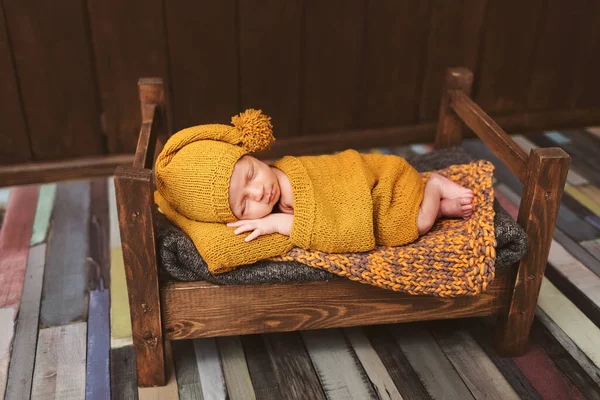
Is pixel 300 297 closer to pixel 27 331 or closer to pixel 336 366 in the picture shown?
pixel 336 366

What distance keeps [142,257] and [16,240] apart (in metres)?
0.83

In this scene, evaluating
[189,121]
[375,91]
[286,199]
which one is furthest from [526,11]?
[286,199]

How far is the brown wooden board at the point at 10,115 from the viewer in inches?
78.3

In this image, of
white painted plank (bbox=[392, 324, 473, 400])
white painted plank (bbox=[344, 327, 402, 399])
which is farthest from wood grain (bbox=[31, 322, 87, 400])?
white painted plank (bbox=[392, 324, 473, 400])

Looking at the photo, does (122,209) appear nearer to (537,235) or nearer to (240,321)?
(240,321)

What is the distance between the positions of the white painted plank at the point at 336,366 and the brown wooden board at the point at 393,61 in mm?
1069

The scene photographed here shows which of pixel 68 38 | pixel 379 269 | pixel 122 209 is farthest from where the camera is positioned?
pixel 68 38

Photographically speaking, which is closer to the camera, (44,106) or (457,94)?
(457,94)

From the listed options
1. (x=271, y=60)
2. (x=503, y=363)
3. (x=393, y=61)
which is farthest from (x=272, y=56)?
(x=503, y=363)

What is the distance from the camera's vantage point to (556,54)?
2.50m

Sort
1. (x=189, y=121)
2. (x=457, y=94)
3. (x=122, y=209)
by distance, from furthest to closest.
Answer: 1. (x=189, y=121)
2. (x=457, y=94)
3. (x=122, y=209)

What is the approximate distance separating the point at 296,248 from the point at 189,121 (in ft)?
3.44

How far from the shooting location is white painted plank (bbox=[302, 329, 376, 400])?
141 cm

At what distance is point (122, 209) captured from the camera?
1.20m
